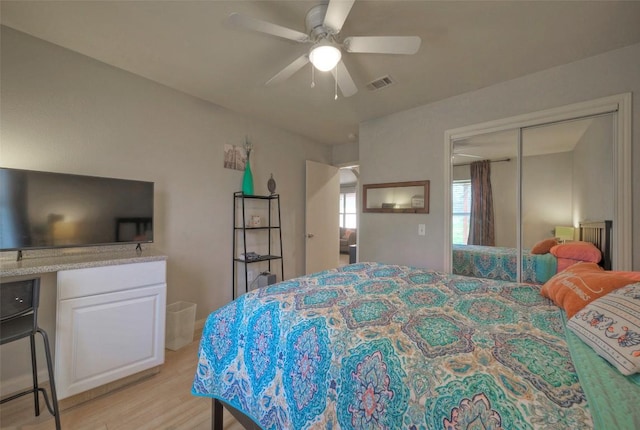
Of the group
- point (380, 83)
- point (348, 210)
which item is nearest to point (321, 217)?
point (380, 83)

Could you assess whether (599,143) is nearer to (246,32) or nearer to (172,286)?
(246,32)

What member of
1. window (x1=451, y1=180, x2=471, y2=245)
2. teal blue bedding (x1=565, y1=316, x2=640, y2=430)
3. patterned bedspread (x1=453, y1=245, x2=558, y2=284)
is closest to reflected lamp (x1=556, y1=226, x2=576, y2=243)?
patterned bedspread (x1=453, y1=245, x2=558, y2=284)

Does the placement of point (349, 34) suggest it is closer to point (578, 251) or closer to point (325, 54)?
point (325, 54)

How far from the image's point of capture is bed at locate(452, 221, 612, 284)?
202 centimetres

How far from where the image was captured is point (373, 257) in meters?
3.31

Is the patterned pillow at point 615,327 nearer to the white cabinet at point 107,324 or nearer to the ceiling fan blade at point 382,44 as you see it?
the ceiling fan blade at point 382,44

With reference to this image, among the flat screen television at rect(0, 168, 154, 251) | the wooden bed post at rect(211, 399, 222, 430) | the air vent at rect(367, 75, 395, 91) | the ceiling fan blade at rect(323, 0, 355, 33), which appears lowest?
the wooden bed post at rect(211, 399, 222, 430)

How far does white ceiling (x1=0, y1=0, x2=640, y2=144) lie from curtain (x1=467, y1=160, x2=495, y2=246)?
0.80m

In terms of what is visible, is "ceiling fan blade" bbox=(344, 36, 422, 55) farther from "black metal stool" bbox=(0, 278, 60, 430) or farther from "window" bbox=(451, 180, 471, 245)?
"black metal stool" bbox=(0, 278, 60, 430)

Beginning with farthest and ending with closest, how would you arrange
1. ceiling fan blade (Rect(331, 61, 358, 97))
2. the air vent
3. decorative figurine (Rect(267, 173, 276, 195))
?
decorative figurine (Rect(267, 173, 276, 195))
the air vent
ceiling fan blade (Rect(331, 61, 358, 97))

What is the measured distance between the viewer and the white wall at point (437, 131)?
6.30 ft

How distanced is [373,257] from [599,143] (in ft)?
7.47

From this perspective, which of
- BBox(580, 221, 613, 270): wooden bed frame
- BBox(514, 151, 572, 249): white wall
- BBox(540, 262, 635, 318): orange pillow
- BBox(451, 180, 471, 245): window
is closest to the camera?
BBox(540, 262, 635, 318): orange pillow

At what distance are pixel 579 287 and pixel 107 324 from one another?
275cm
